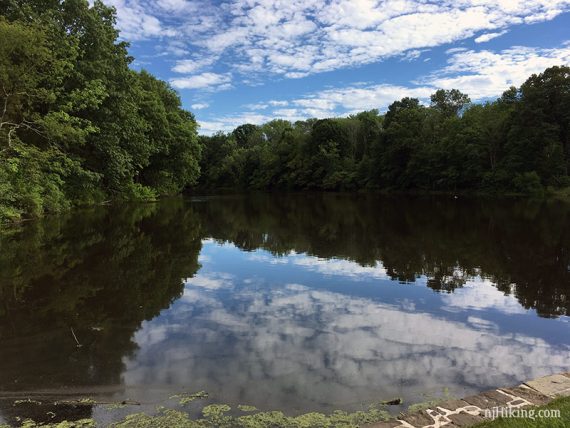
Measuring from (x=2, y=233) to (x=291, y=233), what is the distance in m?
11.8

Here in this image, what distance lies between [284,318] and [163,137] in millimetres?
41879

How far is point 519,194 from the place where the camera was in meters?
47.5

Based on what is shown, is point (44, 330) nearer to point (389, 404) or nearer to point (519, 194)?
point (389, 404)

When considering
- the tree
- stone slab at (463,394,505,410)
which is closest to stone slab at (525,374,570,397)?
stone slab at (463,394,505,410)

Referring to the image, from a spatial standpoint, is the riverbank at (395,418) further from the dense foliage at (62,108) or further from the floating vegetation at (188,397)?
the dense foliage at (62,108)

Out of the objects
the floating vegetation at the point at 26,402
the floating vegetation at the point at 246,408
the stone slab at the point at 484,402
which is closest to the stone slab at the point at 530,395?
the stone slab at the point at 484,402

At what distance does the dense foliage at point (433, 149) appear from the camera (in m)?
46.4

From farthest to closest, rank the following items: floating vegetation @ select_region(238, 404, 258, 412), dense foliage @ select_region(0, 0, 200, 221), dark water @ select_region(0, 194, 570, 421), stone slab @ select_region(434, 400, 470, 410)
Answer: dense foliage @ select_region(0, 0, 200, 221) < dark water @ select_region(0, 194, 570, 421) < floating vegetation @ select_region(238, 404, 258, 412) < stone slab @ select_region(434, 400, 470, 410)

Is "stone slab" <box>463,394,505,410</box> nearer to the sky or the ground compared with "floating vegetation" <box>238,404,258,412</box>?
nearer to the sky

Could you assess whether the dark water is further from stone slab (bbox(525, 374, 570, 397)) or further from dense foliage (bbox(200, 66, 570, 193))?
dense foliage (bbox(200, 66, 570, 193))

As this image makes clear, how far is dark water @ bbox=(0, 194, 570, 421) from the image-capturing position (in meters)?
5.54

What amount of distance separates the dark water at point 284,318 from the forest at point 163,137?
33.5 feet

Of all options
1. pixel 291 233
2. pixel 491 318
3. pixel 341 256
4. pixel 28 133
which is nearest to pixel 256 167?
pixel 28 133

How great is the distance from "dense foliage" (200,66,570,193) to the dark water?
36.3m
